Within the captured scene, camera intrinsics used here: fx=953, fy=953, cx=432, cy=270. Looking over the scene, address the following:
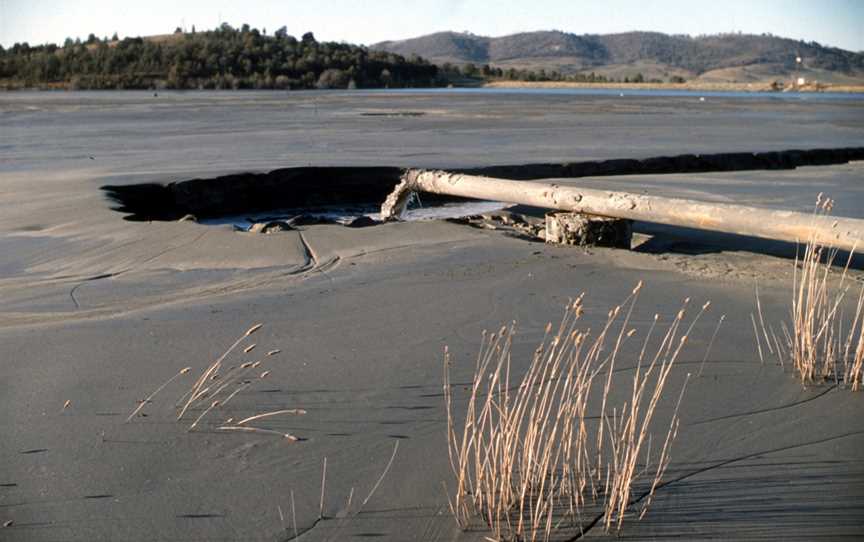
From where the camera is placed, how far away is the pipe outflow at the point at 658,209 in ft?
22.2

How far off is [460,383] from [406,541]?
1.58 meters

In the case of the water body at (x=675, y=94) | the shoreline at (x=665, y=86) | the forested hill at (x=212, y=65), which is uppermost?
the forested hill at (x=212, y=65)

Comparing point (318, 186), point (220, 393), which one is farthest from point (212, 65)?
point (220, 393)

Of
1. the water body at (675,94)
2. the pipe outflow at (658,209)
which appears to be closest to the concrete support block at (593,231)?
the pipe outflow at (658,209)

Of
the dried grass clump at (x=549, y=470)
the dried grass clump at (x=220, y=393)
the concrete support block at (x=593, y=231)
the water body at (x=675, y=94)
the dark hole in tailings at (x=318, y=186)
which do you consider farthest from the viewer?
the water body at (x=675, y=94)

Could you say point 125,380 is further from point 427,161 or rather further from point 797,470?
point 427,161

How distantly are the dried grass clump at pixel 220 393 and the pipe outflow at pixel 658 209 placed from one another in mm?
3762

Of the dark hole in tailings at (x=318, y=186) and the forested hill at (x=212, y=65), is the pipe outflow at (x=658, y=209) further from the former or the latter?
the forested hill at (x=212, y=65)

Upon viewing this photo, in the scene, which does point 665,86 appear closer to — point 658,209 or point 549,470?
point 658,209

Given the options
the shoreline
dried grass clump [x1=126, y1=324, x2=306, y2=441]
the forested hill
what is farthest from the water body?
dried grass clump [x1=126, y1=324, x2=306, y2=441]

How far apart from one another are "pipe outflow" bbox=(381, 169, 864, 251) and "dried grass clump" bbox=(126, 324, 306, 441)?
3762 mm

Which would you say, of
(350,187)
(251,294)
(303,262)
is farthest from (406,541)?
(350,187)

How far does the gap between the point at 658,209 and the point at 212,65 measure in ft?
239

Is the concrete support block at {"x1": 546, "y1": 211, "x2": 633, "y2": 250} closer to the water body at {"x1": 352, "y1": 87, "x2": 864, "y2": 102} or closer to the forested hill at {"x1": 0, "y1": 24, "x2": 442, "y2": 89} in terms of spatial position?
the water body at {"x1": 352, "y1": 87, "x2": 864, "y2": 102}
